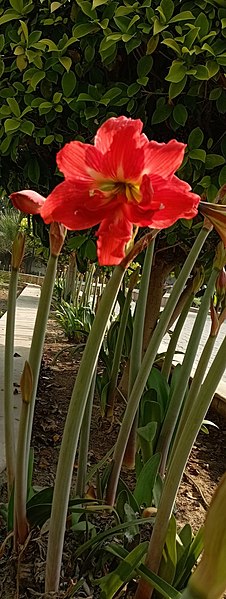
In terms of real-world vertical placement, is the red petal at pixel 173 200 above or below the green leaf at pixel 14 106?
below

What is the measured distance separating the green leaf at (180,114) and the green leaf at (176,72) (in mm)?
94

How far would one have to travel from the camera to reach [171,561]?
73 cm

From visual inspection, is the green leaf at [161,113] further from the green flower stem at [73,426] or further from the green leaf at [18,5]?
the green flower stem at [73,426]

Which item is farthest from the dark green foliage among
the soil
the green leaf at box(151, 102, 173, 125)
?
the soil

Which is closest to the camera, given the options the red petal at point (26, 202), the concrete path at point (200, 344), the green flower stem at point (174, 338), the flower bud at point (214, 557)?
the flower bud at point (214, 557)

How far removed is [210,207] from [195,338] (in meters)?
0.60

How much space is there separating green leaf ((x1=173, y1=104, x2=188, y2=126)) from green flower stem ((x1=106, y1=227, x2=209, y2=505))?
0.32 m

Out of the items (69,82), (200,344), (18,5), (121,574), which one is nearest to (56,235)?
(121,574)

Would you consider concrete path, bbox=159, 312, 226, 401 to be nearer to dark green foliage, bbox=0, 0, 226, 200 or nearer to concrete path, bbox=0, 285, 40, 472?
concrete path, bbox=0, 285, 40, 472

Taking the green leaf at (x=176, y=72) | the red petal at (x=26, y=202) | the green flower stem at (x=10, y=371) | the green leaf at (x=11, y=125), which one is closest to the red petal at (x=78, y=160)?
the red petal at (x=26, y=202)

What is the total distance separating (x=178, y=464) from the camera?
683 millimetres

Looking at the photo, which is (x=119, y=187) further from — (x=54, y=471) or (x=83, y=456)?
(x=54, y=471)

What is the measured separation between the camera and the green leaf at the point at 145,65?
103cm

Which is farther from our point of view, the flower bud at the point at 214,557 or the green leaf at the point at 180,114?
the green leaf at the point at 180,114
